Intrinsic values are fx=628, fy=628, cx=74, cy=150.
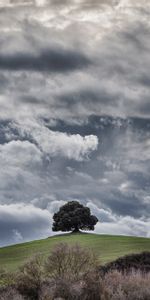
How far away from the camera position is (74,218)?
13425cm

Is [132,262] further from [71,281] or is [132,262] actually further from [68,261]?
[71,281]

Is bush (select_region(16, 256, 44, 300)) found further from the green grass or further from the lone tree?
the lone tree

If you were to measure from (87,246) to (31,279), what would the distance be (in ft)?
193

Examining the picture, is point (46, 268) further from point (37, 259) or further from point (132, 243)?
point (132, 243)

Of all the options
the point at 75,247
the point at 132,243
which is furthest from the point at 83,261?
the point at 132,243

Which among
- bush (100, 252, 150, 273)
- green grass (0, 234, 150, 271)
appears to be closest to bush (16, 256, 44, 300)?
bush (100, 252, 150, 273)

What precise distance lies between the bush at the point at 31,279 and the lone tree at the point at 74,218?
273 feet

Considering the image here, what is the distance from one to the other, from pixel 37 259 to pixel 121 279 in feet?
30.0

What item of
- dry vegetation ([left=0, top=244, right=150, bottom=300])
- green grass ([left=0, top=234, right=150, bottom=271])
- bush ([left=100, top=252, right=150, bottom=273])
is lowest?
dry vegetation ([left=0, top=244, right=150, bottom=300])

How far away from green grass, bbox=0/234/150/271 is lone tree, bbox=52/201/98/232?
8.56m

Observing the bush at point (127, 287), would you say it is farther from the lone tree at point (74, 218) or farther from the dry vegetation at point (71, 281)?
the lone tree at point (74, 218)

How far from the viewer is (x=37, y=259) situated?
167ft

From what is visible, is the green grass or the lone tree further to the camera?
the lone tree

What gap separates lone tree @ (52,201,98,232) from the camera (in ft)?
442
